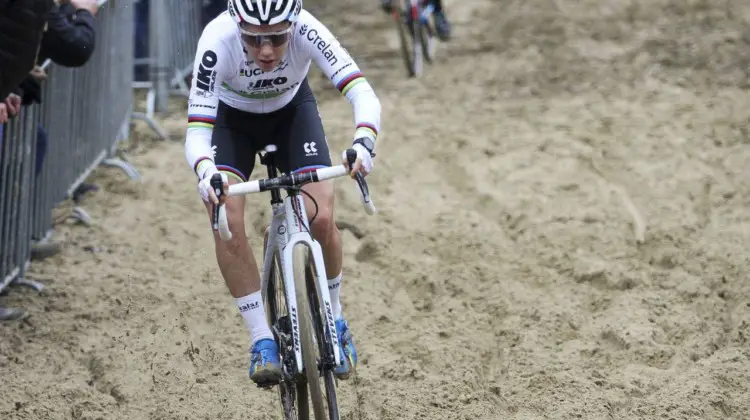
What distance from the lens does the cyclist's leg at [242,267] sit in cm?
502

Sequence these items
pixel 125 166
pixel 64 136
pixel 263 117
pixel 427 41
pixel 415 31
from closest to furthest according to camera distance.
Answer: pixel 263 117
pixel 64 136
pixel 125 166
pixel 415 31
pixel 427 41

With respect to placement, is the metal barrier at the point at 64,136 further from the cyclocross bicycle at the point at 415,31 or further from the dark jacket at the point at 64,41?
the cyclocross bicycle at the point at 415,31

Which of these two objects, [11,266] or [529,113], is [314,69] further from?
[11,266]

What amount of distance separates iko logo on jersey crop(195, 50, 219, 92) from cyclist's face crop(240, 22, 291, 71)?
247 mm

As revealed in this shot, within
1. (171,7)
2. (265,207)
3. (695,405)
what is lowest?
(695,405)

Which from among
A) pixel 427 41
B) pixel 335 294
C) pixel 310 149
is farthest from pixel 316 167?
pixel 427 41

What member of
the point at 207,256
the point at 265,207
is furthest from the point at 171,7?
the point at 207,256

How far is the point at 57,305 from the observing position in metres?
6.84

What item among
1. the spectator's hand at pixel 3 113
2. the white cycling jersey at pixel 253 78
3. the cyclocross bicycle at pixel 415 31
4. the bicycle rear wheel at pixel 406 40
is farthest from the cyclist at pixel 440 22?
the white cycling jersey at pixel 253 78

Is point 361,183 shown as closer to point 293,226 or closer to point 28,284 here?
point 293,226

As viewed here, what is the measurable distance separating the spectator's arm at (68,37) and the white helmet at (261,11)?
2313mm

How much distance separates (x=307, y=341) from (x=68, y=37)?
10.3ft

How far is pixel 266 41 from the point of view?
4898 mm

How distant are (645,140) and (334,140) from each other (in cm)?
281
